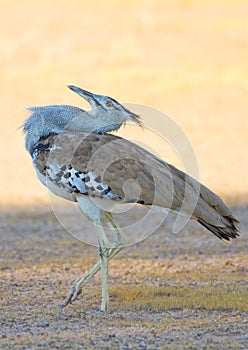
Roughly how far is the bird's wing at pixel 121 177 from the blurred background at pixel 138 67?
4.09m

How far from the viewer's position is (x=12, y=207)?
31.6ft

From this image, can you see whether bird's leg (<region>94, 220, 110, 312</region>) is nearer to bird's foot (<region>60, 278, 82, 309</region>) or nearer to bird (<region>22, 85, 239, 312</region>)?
bird (<region>22, 85, 239, 312</region>)

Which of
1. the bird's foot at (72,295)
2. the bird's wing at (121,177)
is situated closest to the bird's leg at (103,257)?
the bird's foot at (72,295)

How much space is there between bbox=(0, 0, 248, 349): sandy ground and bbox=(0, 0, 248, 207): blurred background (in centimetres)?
3

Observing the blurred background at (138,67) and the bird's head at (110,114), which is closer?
the bird's head at (110,114)

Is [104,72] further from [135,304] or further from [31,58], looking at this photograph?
[135,304]

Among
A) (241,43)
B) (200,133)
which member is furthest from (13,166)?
(241,43)

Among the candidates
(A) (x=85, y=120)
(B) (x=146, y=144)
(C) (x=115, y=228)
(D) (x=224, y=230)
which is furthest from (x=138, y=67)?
(D) (x=224, y=230)

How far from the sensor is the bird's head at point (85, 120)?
19.7 ft

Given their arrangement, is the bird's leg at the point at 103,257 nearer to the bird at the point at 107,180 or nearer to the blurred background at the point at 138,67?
the bird at the point at 107,180

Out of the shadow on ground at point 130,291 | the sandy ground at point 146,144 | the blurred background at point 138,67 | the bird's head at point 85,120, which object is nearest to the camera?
the shadow on ground at point 130,291

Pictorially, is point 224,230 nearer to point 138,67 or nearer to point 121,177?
point 121,177

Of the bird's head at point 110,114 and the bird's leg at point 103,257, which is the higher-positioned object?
the bird's head at point 110,114

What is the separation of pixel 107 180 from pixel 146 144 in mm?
6621
